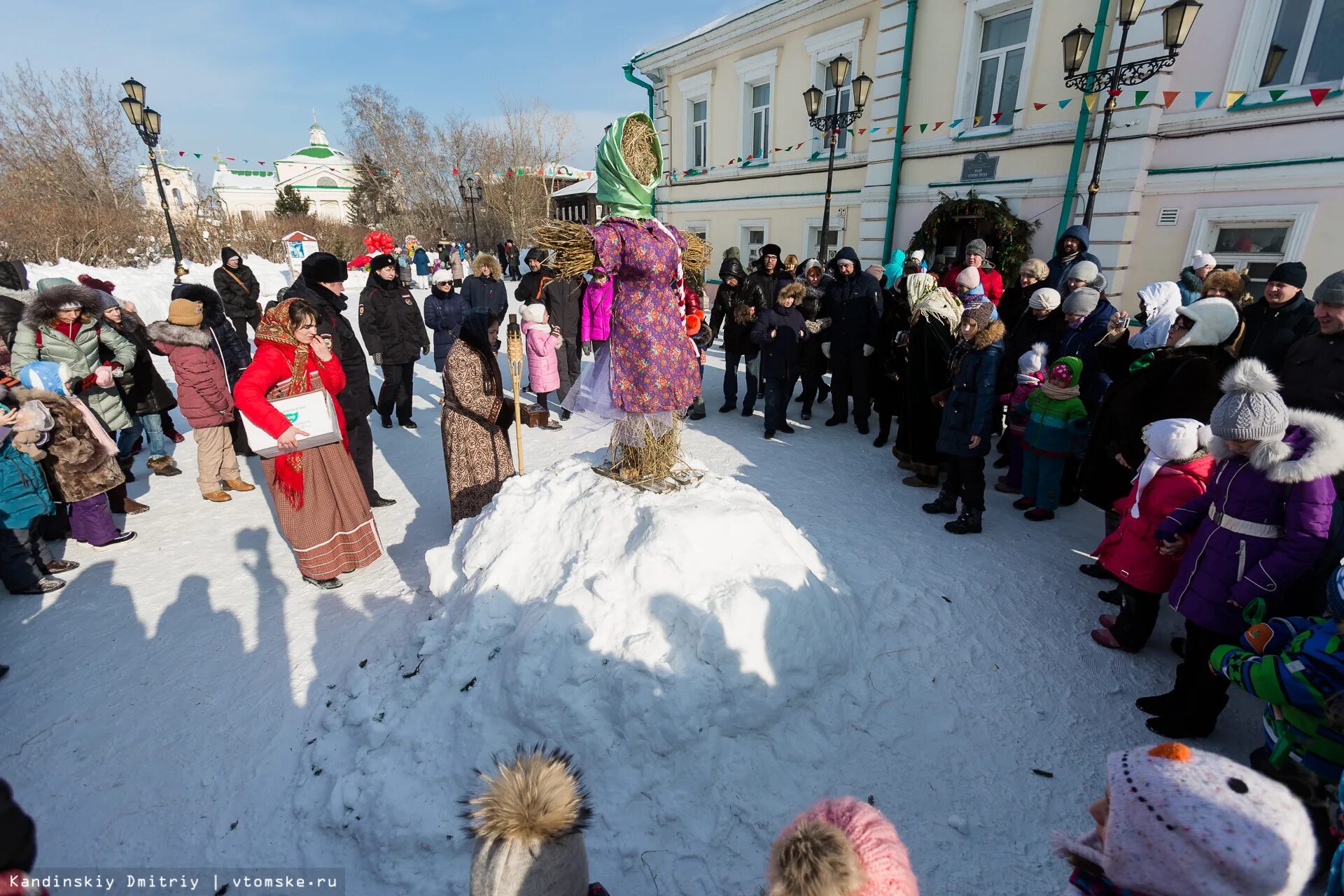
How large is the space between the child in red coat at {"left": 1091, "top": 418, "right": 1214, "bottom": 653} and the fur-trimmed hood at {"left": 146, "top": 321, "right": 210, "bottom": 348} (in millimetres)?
6802

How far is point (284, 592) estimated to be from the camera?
402 centimetres

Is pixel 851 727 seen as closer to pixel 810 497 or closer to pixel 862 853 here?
pixel 862 853

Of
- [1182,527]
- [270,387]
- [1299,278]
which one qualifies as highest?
[1299,278]

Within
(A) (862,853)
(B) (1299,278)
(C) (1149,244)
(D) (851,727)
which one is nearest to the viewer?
(A) (862,853)

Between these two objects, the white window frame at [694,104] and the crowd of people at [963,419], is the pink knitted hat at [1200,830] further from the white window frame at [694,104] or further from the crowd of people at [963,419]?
the white window frame at [694,104]

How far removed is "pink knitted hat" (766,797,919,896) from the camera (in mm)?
1214

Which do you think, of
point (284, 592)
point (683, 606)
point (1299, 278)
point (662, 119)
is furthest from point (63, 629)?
point (662, 119)

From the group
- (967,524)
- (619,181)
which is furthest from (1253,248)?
(619,181)

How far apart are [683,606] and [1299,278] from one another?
518 cm

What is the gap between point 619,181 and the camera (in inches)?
127

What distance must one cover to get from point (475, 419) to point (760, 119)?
1338cm

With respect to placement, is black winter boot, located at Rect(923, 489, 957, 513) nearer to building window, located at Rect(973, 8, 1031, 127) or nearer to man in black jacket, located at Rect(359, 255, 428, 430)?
man in black jacket, located at Rect(359, 255, 428, 430)

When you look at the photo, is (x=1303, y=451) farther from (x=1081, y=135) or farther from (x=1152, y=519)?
(x=1081, y=135)

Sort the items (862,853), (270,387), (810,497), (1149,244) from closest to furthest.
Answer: (862,853), (270,387), (810,497), (1149,244)
